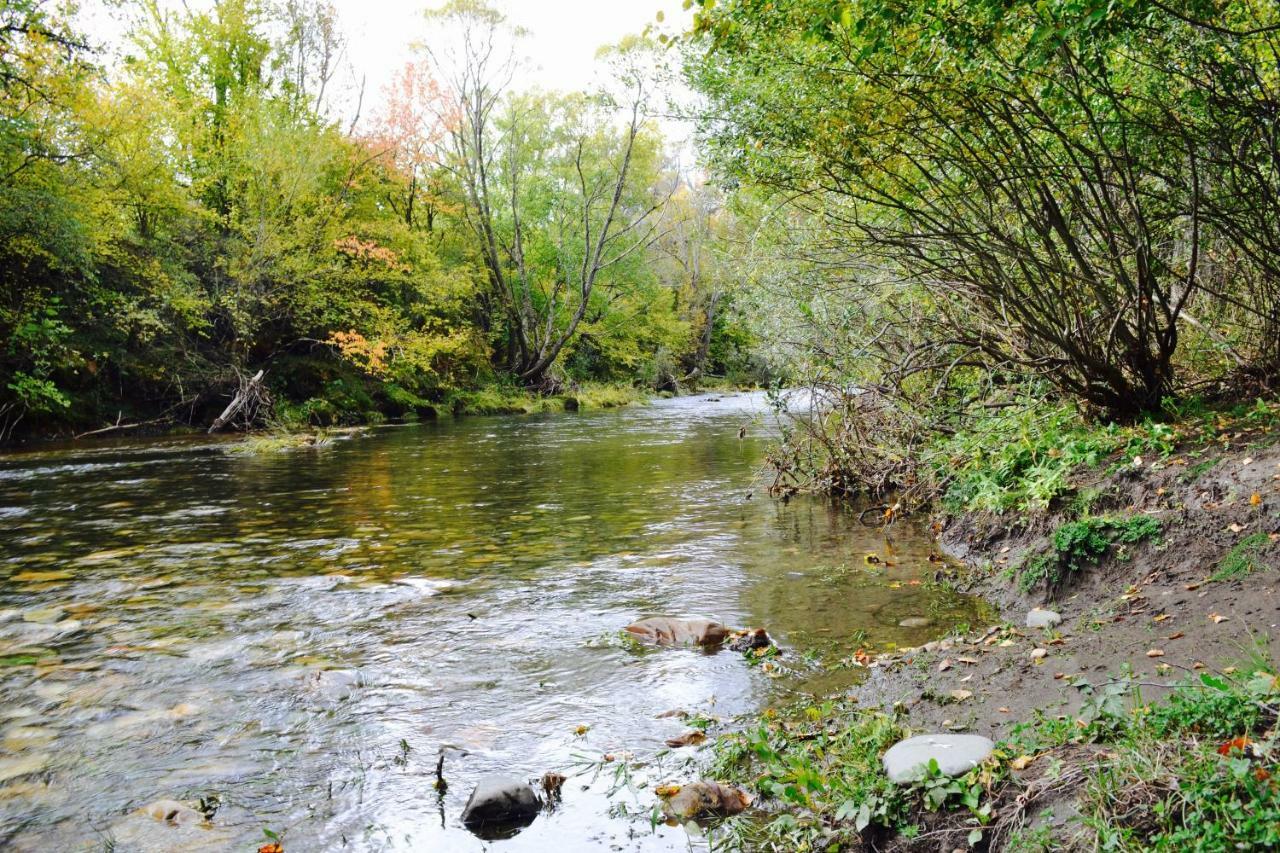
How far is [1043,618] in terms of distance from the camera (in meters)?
5.29

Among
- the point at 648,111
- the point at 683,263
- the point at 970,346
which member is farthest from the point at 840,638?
the point at 683,263

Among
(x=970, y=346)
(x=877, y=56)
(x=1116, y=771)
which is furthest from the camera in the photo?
(x=970, y=346)

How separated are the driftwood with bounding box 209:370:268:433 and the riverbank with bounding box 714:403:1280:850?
68.2 feet

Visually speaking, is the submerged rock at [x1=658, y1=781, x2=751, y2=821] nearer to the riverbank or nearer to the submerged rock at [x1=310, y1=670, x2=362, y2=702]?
the riverbank

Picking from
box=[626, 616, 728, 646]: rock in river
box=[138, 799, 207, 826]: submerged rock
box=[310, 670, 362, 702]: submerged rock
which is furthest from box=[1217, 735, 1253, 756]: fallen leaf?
box=[310, 670, 362, 702]: submerged rock

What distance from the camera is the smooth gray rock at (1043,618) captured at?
5191mm

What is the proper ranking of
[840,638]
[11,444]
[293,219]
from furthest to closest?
[293,219], [11,444], [840,638]

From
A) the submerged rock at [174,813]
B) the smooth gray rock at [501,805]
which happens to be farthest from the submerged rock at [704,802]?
the submerged rock at [174,813]

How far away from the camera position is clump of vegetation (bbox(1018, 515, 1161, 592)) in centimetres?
552

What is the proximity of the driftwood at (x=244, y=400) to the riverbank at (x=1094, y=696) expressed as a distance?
68.2 ft

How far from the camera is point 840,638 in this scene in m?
5.69

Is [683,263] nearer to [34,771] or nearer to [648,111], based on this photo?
[648,111]

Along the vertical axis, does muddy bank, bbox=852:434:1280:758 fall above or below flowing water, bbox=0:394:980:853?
above

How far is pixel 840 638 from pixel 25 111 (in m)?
20.5
